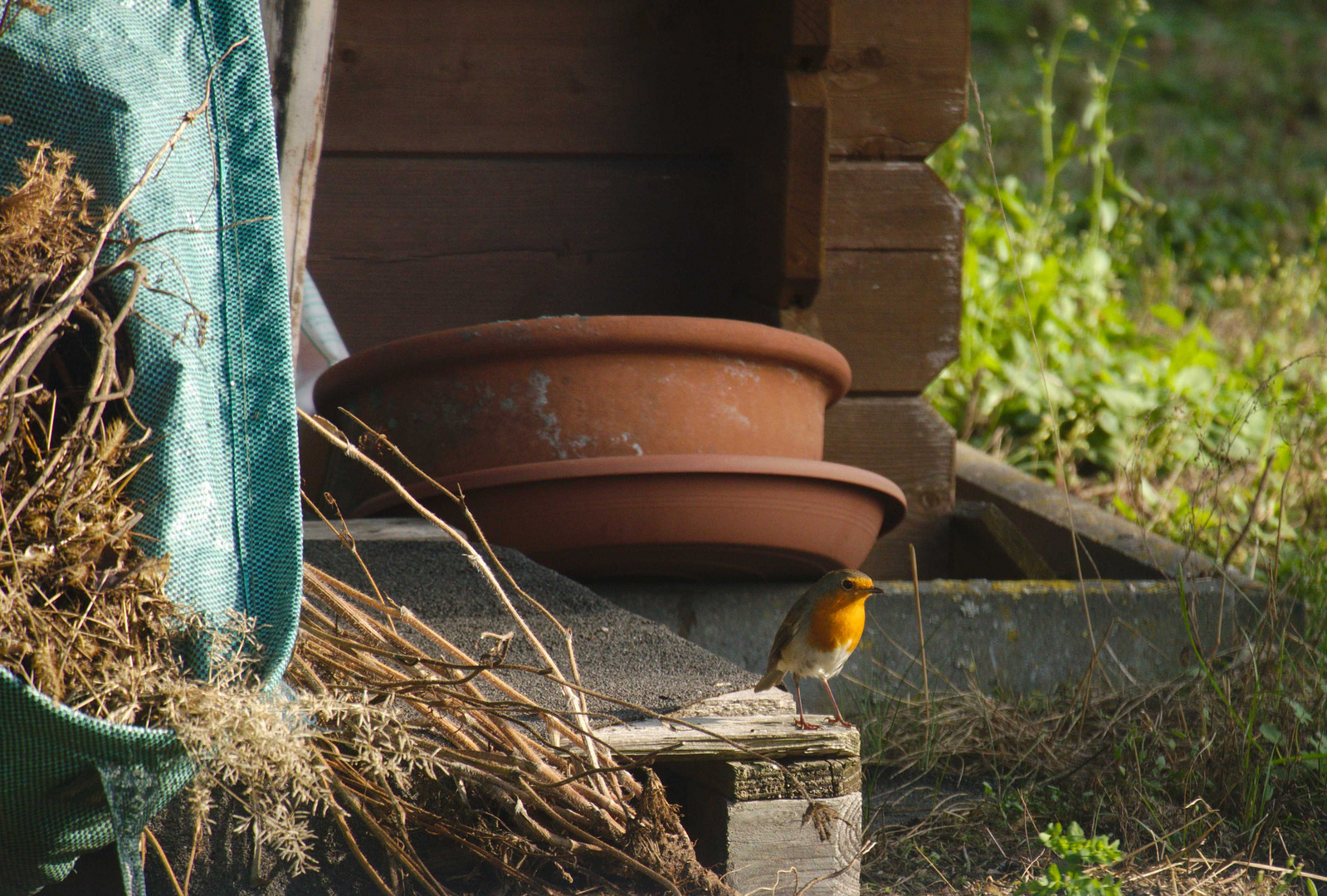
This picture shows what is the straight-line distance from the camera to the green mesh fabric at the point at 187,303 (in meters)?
1.18

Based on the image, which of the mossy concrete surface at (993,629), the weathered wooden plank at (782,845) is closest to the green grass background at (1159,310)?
the mossy concrete surface at (993,629)

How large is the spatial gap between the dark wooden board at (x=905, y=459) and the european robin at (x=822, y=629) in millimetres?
1059

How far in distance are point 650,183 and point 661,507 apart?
1.37m

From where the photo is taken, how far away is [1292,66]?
9953 mm

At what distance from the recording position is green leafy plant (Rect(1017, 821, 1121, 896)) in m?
1.54

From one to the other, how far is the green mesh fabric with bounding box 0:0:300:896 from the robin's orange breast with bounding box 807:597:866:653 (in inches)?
36.5

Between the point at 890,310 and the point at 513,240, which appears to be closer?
the point at 890,310

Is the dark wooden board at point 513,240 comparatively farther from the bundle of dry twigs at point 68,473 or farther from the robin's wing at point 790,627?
the bundle of dry twigs at point 68,473

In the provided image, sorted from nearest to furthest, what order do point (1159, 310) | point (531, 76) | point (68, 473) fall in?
1. point (68, 473)
2. point (531, 76)
3. point (1159, 310)

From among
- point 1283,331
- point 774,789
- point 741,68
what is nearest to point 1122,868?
point 774,789

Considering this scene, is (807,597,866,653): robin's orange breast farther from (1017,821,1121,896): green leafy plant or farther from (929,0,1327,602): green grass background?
(929,0,1327,602): green grass background

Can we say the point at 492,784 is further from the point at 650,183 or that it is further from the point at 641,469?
the point at 650,183

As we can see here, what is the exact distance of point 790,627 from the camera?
1.98 metres

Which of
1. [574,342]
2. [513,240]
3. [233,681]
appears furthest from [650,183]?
[233,681]
